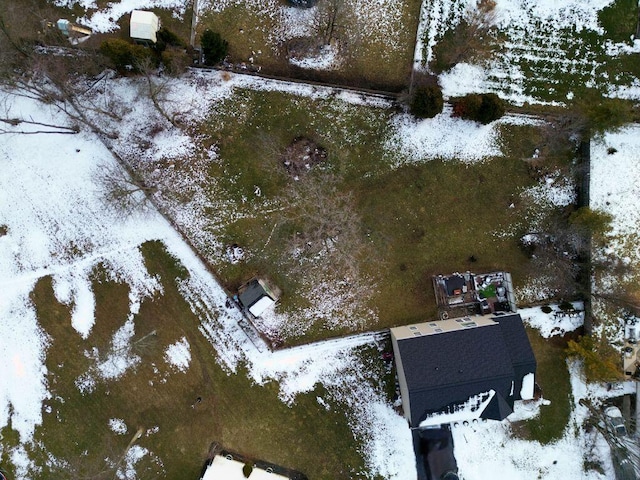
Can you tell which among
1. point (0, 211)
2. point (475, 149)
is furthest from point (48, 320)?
point (475, 149)

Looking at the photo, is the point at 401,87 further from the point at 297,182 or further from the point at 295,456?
the point at 295,456

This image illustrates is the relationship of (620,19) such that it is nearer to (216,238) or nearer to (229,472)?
(216,238)

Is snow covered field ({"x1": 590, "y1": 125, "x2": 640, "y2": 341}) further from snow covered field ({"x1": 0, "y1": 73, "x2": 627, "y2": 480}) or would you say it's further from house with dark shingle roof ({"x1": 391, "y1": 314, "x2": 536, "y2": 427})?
house with dark shingle roof ({"x1": 391, "y1": 314, "x2": 536, "y2": 427})

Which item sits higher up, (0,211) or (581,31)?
(581,31)

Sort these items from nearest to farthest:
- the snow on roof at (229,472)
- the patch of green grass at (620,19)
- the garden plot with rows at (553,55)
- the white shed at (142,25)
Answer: the white shed at (142,25), the snow on roof at (229,472), the patch of green grass at (620,19), the garden plot with rows at (553,55)

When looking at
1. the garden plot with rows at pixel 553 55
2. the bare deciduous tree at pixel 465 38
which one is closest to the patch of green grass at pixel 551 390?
the garden plot with rows at pixel 553 55

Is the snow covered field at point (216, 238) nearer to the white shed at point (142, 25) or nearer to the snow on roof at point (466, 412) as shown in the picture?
the white shed at point (142, 25)
